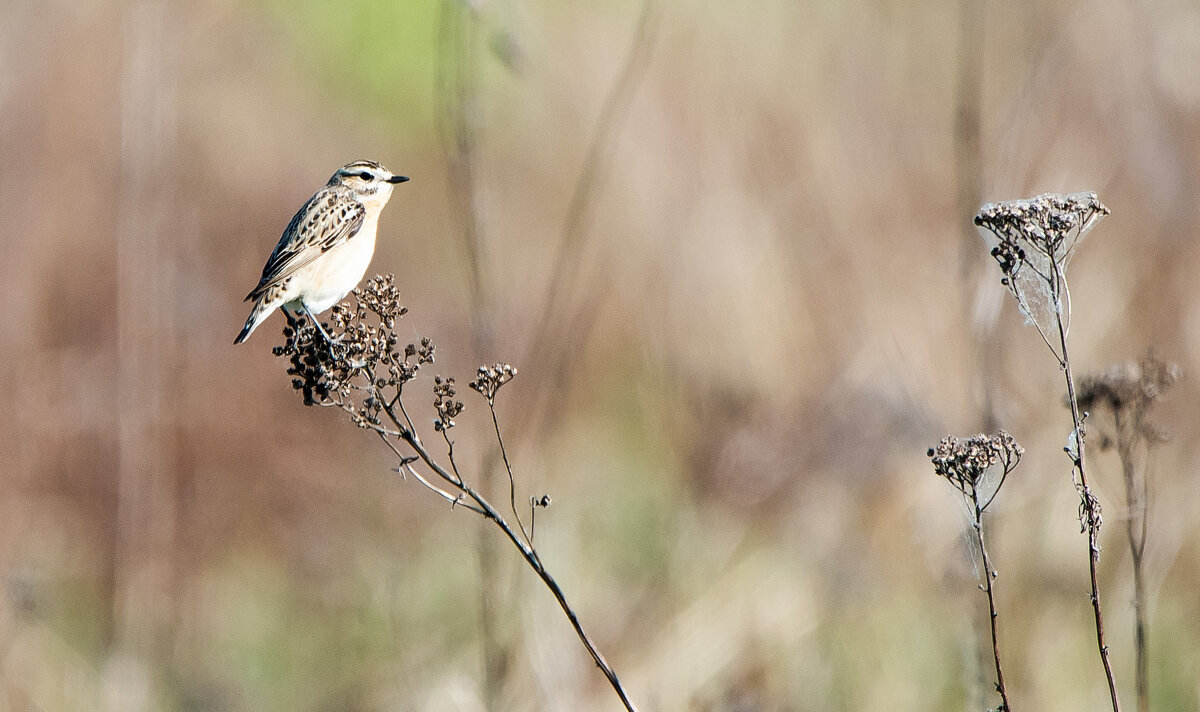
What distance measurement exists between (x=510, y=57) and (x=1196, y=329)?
4.86 m

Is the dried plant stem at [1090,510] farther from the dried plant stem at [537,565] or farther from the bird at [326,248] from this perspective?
the bird at [326,248]

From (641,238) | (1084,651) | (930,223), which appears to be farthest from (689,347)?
(1084,651)

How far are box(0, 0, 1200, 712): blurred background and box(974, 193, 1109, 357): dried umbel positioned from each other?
5.69 ft

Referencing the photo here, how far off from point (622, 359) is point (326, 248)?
3.60 m

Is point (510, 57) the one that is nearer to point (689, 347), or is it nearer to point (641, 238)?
point (689, 347)

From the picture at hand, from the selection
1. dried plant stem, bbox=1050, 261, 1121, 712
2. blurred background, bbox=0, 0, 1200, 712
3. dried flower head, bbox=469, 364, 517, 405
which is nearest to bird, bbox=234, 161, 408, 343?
blurred background, bbox=0, 0, 1200, 712

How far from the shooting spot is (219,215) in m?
8.36

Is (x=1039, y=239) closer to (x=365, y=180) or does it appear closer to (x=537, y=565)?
(x=537, y=565)

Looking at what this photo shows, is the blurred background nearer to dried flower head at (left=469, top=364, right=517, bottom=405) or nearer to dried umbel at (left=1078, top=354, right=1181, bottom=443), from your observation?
dried umbel at (left=1078, top=354, right=1181, bottom=443)

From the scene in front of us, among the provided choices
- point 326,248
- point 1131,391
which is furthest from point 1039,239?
point 326,248

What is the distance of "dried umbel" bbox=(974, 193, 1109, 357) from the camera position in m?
2.22

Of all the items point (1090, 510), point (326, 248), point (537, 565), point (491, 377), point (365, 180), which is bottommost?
point (537, 565)

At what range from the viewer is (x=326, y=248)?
4242 mm

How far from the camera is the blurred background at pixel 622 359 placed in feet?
17.1
